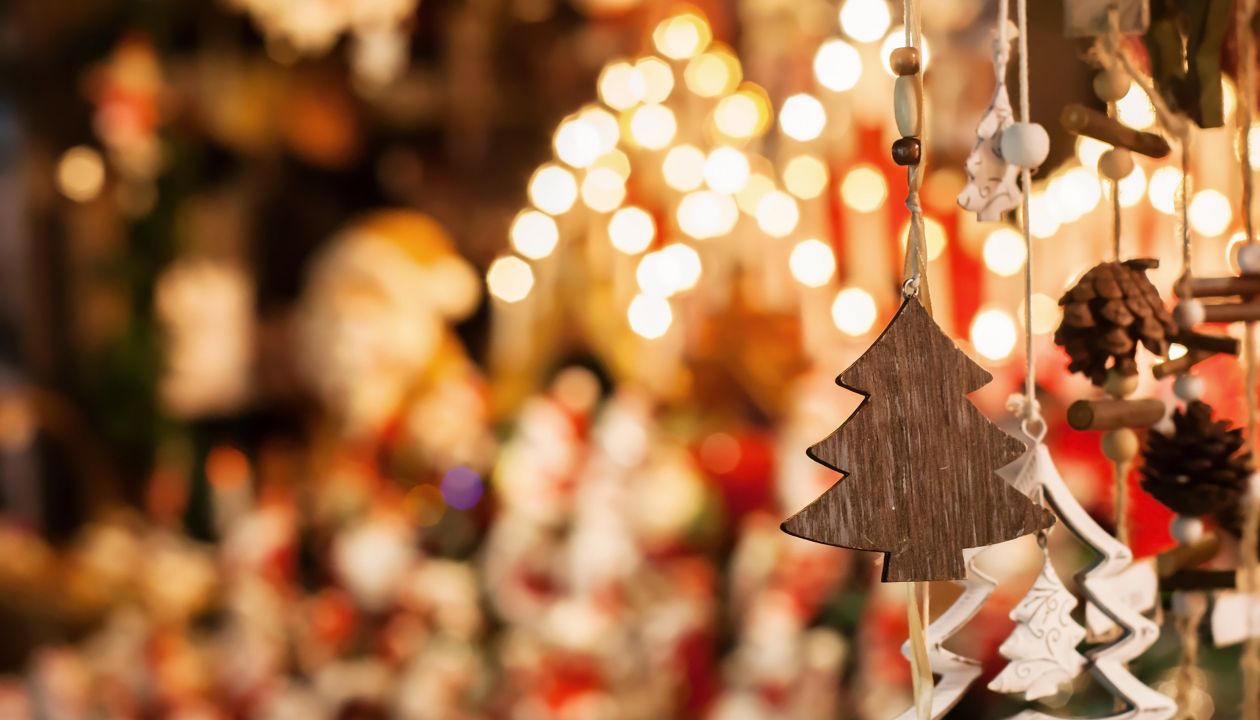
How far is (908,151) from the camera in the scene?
0.31 m

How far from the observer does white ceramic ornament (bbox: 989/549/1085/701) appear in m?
0.33

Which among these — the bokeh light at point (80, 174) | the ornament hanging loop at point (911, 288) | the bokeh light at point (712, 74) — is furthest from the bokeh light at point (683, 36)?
the ornament hanging loop at point (911, 288)

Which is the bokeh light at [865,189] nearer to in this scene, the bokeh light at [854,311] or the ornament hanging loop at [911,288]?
the bokeh light at [854,311]

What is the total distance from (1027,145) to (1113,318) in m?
0.07

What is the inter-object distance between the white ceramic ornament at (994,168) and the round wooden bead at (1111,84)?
0.18ft

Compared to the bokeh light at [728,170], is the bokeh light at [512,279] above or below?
below

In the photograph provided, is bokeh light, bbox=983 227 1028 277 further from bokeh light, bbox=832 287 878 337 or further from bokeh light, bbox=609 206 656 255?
bokeh light, bbox=609 206 656 255

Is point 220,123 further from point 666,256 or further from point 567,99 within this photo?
point 666,256

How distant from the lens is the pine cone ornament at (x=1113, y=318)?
0.35 meters

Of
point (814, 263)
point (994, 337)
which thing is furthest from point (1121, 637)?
point (814, 263)

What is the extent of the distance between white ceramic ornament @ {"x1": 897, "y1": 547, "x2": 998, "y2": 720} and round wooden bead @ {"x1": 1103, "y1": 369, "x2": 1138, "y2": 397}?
0.08 metres

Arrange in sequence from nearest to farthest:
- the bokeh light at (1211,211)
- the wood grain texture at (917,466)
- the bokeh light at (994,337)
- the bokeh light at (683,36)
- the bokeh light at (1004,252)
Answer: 1. the wood grain texture at (917,466)
2. the bokeh light at (1211,211)
3. the bokeh light at (994,337)
4. the bokeh light at (1004,252)
5. the bokeh light at (683,36)

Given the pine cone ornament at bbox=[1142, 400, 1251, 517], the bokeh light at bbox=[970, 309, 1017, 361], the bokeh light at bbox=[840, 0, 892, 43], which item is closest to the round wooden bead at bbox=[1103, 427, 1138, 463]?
the pine cone ornament at bbox=[1142, 400, 1251, 517]

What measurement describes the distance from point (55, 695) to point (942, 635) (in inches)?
43.3
